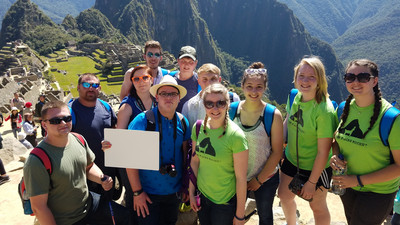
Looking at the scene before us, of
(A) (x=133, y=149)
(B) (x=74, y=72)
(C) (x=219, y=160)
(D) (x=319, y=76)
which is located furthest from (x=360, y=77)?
(B) (x=74, y=72)

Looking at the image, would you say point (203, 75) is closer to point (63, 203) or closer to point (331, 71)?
point (63, 203)

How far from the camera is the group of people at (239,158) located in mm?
2660

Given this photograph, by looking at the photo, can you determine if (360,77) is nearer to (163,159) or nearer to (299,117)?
(299,117)

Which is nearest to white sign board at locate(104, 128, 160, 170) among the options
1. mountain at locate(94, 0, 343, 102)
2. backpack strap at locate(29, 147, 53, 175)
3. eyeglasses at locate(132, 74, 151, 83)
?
backpack strap at locate(29, 147, 53, 175)

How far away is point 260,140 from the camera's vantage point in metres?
2.94

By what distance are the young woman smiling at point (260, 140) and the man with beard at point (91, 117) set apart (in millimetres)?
1806

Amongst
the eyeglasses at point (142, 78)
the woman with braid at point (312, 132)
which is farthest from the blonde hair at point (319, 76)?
the eyeglasses at point (142, 78)

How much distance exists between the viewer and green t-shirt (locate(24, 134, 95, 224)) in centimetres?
251

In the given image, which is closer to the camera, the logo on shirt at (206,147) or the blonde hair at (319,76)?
the logo on shirt at (206,147)

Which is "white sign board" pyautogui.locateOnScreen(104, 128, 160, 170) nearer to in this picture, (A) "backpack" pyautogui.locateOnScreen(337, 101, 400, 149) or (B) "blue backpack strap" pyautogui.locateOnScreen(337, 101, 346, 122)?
(B) "blue backpack strap" pyautogui.locateOnScreen(337, 101, 346, 122)

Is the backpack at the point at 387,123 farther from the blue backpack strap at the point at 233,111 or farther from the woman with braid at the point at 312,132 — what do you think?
the blue backpack strap at the point at 233,111

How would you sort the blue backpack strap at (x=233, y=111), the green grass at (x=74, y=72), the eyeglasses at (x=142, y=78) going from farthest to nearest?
1. the green grass at (x=74, y=72)
2. the eyeglasses at (x=142, y=78)
3. the blue backpack strap at (x=233, y=111)

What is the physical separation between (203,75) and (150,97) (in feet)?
2.50

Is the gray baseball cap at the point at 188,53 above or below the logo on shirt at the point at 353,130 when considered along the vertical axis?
above
